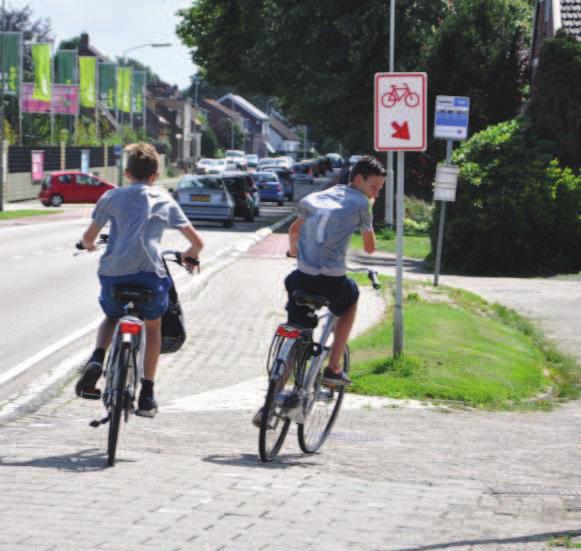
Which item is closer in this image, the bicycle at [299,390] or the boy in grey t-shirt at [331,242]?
the bicycle at [299,390]

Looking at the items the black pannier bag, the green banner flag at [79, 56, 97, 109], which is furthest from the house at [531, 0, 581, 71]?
the green banner flag at [79, 56, 97, 109]

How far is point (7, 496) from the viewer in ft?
18.7

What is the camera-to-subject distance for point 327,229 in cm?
753

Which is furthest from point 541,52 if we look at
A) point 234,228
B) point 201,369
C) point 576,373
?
point 201,369

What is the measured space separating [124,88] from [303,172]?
21.3m

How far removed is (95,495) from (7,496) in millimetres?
392

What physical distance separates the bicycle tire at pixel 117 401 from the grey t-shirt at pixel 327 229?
127 centimetres

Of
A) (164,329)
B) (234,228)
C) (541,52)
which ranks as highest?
(541,52)

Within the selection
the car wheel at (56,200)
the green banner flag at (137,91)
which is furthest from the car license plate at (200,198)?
the green banner flag at (137,91)

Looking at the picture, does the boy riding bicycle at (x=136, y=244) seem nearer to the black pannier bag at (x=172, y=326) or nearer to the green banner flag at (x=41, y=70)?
the black pannier bag at (x=172, y=326)

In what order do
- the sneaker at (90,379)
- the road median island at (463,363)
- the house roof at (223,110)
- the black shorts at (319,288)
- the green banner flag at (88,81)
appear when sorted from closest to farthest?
1. the sneaker at (90,379)
2. the black shorts at (319,288)
3. the road median island at (463,363)
4. the green banner flag at (88,81)
5. the house roof at (223,110)

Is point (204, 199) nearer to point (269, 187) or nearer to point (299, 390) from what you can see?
point (269, 187)

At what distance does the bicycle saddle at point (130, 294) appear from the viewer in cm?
702

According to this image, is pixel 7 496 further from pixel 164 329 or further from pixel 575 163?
pixel 575 163
